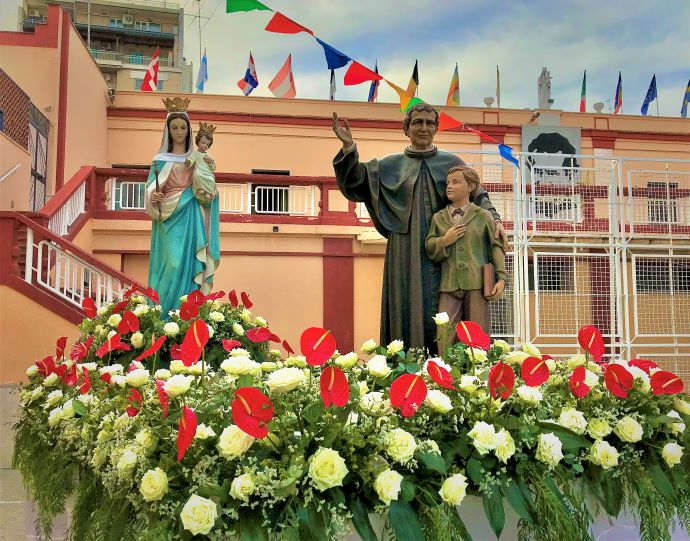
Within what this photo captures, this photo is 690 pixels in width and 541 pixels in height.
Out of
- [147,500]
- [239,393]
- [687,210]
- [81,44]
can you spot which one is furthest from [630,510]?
[81,44]

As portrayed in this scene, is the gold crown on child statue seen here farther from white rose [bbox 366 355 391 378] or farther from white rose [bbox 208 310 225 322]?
white rose [bbox 366 355 391 378]

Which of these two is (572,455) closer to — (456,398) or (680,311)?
(456,398)

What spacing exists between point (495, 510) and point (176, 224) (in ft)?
14.5

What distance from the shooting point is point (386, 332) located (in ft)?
12.2

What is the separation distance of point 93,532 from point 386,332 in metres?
2.04

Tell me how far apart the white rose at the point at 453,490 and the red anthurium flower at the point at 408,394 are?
0.20 m

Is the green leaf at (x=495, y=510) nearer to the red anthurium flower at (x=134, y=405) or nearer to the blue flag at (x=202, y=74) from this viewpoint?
the red anthurium flower at (x=134, y=405)

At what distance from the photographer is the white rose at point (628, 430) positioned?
2.09 m

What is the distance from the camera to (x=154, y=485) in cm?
169

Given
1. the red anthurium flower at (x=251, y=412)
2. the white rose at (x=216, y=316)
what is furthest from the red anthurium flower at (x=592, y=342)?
the white rose at (x=216, y=316)

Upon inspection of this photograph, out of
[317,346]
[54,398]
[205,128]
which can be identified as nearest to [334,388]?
[317,346]

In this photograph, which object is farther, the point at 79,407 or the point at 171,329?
the point at 171,329

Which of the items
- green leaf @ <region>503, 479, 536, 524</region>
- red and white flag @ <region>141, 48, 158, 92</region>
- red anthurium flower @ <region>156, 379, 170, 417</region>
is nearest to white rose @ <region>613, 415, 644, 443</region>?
green leaf @ <region>503, 479, 536, 524</region>

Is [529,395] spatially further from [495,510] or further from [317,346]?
[317,346]
